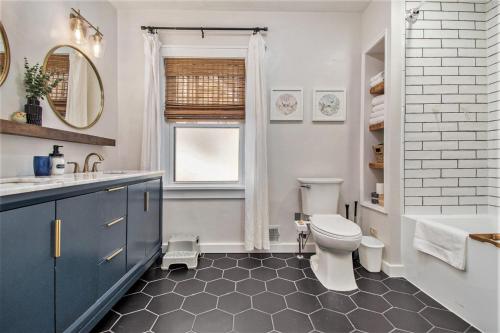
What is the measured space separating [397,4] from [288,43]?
1002 millimetres

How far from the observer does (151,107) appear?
2.39m

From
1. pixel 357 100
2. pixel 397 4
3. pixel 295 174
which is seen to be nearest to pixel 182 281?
pixel 295 174

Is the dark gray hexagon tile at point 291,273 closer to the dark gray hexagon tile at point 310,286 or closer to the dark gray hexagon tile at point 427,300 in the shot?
the dark gray hexagon tile at point 310,286

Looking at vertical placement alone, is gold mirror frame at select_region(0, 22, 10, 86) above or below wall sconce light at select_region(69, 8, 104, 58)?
below

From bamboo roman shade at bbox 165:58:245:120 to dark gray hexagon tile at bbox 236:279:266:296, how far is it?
1.60m

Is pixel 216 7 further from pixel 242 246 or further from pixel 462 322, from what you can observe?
pixel 462 322

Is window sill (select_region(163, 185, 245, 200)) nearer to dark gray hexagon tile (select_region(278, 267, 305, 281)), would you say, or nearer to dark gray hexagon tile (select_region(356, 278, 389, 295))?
dark gray hexagon tile (select_region(278, 267, 305, 281))

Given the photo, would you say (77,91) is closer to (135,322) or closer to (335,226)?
(135,322)

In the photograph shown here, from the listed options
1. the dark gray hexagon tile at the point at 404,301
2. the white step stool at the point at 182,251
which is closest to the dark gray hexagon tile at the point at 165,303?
the white step stool at the point at 182,251

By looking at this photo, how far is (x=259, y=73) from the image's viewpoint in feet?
7.84

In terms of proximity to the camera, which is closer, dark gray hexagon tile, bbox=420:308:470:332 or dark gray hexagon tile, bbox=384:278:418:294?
dark gray hexagon tile, bbox=420:308:470:332

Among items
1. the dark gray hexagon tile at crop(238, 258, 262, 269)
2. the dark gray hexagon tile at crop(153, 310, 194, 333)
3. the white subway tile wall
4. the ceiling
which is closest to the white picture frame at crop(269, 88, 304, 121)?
the ceiling

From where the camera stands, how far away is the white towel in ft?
4.97

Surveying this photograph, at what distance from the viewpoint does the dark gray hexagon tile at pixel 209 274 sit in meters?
1.99
